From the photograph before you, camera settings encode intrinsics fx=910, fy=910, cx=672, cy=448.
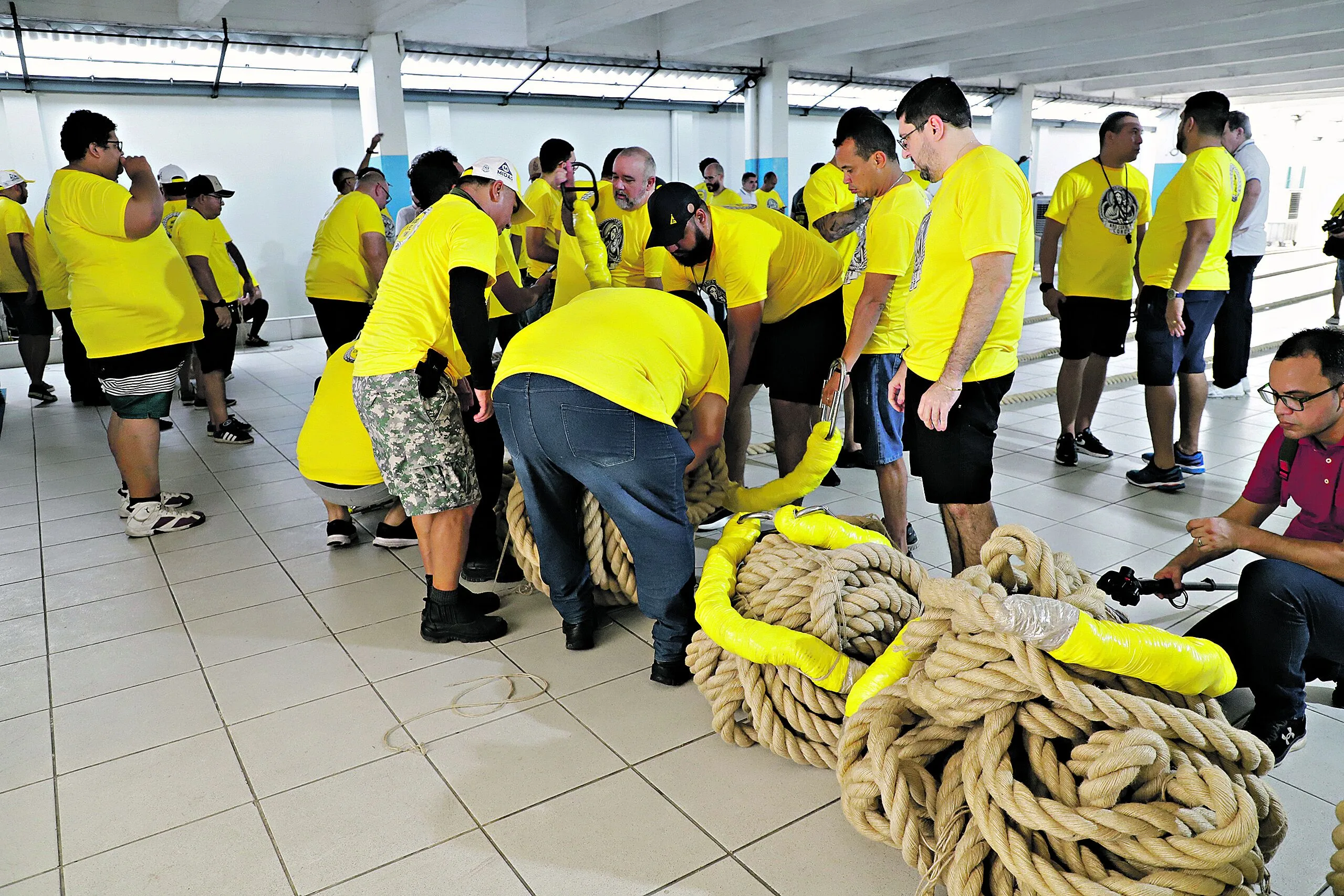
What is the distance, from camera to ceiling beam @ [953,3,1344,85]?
459 inches

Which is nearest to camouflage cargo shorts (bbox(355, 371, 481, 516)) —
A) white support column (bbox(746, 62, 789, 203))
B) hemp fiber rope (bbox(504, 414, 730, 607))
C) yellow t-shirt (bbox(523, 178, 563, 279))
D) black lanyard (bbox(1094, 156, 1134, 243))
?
hemp fiber rope (bbox(504, 414, 730, 607))

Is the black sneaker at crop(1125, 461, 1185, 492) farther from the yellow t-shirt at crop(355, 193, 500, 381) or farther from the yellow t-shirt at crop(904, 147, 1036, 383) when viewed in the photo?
the yellow t-shirt at crop(355, 193, 500, 381)

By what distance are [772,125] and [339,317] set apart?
9.53 m

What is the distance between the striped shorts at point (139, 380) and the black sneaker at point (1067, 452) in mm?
4482

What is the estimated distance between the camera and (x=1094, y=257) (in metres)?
4.68

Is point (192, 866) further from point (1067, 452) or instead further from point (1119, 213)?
point (1119, 213)

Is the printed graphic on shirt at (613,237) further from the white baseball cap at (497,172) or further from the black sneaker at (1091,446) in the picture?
the black sneaker at (1091,446)

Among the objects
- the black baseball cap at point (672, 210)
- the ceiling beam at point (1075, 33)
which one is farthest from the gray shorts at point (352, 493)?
the ceiling beam at point (1075, 33)

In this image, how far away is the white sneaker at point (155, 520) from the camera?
4.21m

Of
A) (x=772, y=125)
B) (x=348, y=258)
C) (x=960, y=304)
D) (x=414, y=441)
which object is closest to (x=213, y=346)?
(x=348, y=258)

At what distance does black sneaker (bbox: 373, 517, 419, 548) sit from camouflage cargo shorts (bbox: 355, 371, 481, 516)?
3.10ft

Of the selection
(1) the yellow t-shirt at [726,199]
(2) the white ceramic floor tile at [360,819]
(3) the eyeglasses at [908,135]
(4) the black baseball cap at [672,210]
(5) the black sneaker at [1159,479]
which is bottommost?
(2) the white ceramic floor tile at [360,819]

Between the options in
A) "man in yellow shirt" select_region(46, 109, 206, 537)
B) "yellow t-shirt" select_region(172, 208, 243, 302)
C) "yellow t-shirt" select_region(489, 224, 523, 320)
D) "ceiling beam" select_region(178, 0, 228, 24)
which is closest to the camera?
"yellow t-shirt" select_region(489, 224, 523, 320)

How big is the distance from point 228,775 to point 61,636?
4.37 ft
